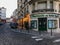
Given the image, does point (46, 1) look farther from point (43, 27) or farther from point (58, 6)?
point (43, 27)

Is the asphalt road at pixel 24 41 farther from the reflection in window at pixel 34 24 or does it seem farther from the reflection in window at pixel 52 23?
the reflection in window at pixel 34 24

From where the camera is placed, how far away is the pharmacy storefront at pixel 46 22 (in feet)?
131

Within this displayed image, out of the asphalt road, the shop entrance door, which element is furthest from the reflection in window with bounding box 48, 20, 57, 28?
the asphalt road

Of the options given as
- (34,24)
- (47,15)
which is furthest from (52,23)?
(34,24)

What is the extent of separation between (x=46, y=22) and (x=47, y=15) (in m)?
1.55

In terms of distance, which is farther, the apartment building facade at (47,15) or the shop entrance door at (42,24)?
the shop entrance door at (42,24)

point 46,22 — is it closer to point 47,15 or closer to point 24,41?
point 47,15

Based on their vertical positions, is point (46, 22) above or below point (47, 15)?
below

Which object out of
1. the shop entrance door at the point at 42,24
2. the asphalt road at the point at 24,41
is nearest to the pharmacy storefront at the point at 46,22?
the shop entrance door at the point at 42,24

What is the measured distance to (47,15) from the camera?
131 feet

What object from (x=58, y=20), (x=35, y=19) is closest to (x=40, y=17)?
(x=35, y=19)

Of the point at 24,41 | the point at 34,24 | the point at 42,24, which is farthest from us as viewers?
the point at 34,24

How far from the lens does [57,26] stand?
39969 millimetres

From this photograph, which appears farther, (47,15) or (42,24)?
(42,24)
